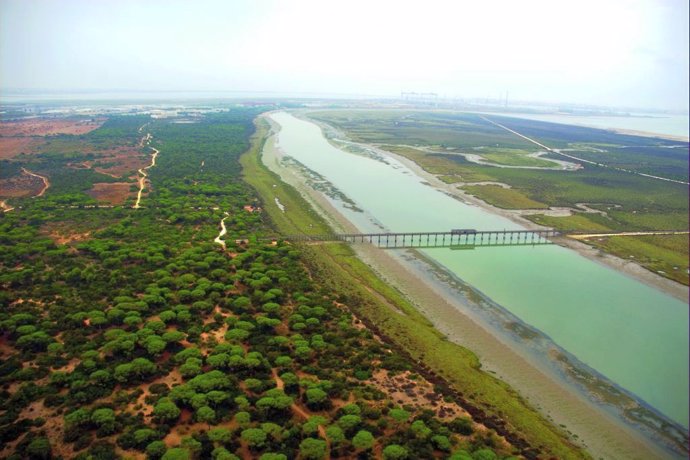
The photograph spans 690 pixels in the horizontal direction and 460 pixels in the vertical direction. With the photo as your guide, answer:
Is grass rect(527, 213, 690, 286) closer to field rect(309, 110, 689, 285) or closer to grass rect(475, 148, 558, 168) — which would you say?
field rect(309, 110, 689, 285)

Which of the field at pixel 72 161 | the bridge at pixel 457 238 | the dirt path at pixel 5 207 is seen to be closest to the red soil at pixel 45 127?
the field at pixel 72 161

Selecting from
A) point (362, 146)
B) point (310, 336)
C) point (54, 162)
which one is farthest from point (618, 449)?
point (362, 146)

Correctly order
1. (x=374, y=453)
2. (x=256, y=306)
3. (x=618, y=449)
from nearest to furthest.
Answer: (x=374, y=453)
(x=618, y=449)
(x=256, y=306)

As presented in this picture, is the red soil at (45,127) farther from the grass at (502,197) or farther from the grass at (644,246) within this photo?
the grass at (644,246)

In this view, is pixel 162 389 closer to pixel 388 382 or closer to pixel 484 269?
pixel 388 382

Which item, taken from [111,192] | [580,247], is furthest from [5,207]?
[580,247]
